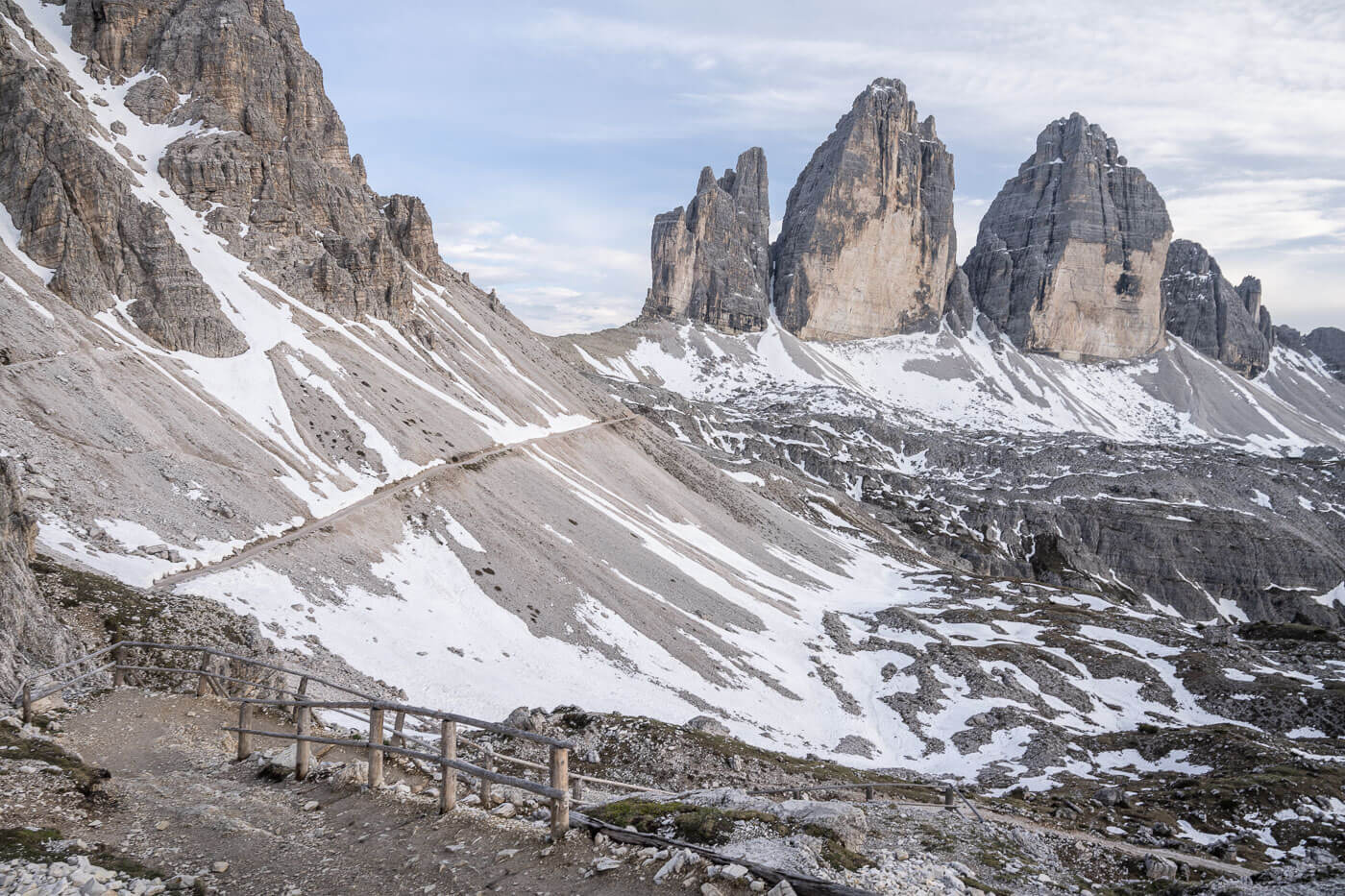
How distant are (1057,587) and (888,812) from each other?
82.0 m

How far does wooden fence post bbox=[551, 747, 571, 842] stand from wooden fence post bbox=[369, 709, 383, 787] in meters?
3.40

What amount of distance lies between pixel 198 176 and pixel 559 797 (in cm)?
8477

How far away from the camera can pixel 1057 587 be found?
303 ft

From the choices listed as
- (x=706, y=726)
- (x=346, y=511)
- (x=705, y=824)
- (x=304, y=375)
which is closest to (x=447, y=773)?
(x=705, y=824)

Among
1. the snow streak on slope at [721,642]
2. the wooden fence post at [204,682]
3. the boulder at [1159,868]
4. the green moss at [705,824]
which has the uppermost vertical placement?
the green moss at [705,824]

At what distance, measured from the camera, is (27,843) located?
384 inches

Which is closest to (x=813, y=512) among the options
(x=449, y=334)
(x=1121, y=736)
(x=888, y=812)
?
(x=449, y=334)

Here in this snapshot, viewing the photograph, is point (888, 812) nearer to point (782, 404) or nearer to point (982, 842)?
point (982, 842)

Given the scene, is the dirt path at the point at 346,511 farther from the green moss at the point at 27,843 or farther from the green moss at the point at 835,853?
the green moss at the point at 835,853

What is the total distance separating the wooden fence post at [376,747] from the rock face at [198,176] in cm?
5757

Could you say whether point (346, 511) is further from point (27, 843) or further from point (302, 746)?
point (27, 843)

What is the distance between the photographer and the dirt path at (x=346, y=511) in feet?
114

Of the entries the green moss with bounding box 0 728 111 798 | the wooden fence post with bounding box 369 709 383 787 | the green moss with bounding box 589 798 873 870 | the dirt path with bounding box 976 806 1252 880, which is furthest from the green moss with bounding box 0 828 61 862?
the dirt path with bounding box 976 806 1252 880

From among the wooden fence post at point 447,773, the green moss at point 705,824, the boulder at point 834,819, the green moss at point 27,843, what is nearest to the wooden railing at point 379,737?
the wooden fence post at point 447,773
